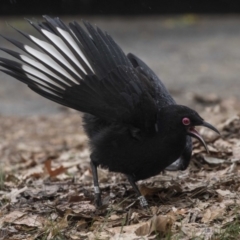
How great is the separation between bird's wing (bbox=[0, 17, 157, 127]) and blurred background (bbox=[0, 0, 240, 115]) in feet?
19.7

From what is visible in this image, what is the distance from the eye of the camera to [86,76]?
4340 mm

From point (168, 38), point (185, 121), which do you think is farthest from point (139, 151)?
point (168, 38)

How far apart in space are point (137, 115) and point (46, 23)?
3.14 ft

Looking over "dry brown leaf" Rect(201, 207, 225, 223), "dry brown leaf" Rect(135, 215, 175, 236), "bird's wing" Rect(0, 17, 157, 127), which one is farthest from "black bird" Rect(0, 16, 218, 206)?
"dry brown leaf" Rect(135, 215, 175, 236)

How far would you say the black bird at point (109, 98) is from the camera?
4.26 m

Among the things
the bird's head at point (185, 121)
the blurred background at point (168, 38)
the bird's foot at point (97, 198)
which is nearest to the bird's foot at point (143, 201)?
the bird's foot at point (97, 198)

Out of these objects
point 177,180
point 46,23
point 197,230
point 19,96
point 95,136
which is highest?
point 19,96

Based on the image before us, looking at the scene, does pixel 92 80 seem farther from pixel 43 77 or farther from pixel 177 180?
pixel 177 180

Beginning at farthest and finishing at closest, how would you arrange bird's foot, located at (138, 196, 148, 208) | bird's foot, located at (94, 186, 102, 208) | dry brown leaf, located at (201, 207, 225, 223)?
1. bird's foot, located at (94, 186, 102, 208)
2. bird's foot, located at (138, 196, 148, 208)
3. dry brown leaf, located at (201, 207, 225, 223)

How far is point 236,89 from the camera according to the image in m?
11.5

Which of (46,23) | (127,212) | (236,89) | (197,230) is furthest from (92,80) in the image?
(236,89)

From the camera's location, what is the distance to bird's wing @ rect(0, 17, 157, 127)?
14.0 ft

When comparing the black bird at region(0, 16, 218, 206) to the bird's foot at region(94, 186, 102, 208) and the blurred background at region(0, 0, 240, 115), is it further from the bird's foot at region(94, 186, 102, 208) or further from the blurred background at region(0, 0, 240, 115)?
the blurred background at region(0, 0, 240, 115)

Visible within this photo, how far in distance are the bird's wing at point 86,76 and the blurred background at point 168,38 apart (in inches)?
236
